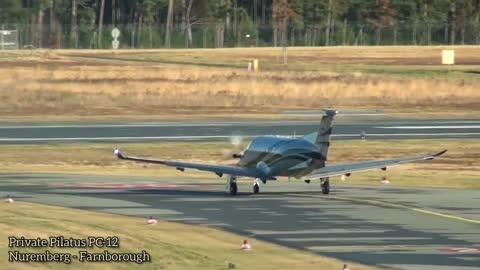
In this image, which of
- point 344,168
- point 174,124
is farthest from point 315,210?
point 174,124

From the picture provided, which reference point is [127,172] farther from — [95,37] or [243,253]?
[95,37]

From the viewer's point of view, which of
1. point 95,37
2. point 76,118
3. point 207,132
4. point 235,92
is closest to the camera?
point 207,132

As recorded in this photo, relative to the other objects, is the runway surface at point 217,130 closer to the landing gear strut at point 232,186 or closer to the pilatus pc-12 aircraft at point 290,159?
the landing gear strut at point 232,186

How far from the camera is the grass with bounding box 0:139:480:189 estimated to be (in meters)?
48.7

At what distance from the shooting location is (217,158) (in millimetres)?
54500

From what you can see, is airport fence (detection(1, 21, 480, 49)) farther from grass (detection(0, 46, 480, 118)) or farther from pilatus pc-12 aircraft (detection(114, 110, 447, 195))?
pilatus pc-12 aircraft (detection(114, 110, 447, 195))

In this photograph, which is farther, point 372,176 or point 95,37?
point 95,37

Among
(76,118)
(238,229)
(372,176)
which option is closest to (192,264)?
(238,229)

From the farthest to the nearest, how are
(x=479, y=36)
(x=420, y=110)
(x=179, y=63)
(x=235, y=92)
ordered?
(x=479, y=36), (x=179, y=63), (x=235, y=92), (x=420, y=110)

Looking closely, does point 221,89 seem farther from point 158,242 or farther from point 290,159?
point 158,242

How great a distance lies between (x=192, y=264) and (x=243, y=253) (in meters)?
2.32

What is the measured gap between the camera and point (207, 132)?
6662 centimetres

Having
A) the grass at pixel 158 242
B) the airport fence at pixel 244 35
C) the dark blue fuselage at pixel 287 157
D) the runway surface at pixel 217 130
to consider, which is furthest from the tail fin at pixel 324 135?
the airport fence at pixel 244 35

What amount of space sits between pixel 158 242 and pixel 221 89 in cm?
6174
